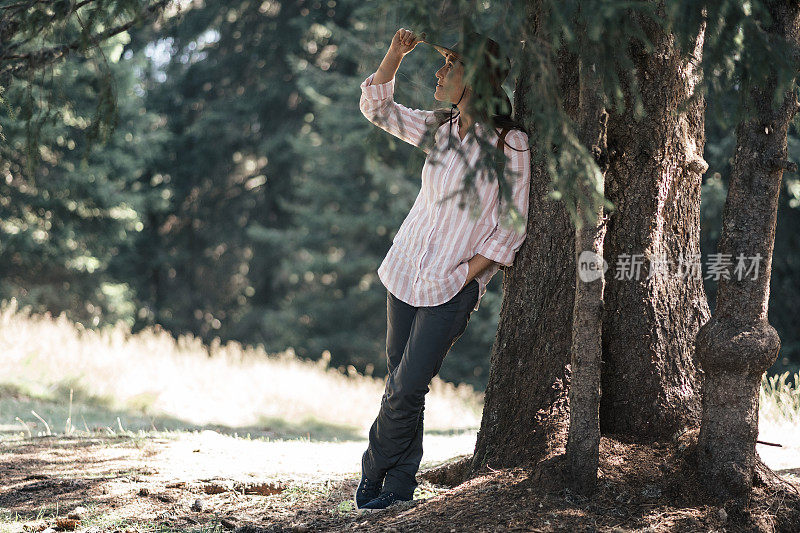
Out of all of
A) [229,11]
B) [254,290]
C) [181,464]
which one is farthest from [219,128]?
[181,464]

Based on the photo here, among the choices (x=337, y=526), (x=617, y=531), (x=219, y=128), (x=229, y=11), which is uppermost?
(x=229, y=11)

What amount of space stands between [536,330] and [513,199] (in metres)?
0.61

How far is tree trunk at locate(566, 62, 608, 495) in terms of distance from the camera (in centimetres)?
301

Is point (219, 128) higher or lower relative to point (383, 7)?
higher

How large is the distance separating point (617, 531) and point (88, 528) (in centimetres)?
230

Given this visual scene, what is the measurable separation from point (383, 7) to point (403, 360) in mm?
1596

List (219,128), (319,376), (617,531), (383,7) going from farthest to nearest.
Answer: (219,128), (319,376), (617,531), (383,7)

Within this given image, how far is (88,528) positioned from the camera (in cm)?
334

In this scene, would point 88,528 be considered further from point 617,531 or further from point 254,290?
point 254,290

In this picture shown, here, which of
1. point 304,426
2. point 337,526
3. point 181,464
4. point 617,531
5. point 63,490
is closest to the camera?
point 617,531

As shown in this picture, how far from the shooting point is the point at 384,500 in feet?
11.3

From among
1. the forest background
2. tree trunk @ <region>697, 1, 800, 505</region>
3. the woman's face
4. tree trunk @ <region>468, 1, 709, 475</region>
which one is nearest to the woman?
the woman's face

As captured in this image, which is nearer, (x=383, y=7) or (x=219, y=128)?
(x=383, y=7)

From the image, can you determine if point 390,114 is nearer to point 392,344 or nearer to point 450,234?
point 450,234
